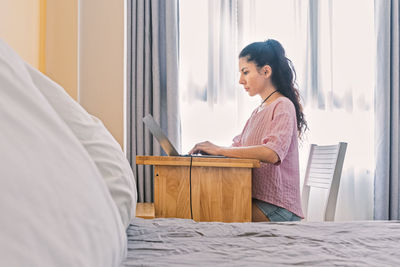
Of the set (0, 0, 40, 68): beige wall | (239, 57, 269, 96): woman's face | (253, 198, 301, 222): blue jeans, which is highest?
(0, 0, 40, 68): beige wall

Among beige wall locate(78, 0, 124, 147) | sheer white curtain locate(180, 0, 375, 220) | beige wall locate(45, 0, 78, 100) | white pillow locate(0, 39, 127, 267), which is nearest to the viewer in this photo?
white pillow locate(0, 39, 127, 267)

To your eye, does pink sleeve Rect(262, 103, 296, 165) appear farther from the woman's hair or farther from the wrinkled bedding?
the wrinkled bedding

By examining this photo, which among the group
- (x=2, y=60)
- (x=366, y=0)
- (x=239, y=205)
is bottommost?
(x=239, y=205)

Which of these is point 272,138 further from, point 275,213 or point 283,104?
point 275,213

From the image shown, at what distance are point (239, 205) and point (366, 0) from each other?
2.31m

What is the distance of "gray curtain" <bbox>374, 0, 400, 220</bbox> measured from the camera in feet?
9.24

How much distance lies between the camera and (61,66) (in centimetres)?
239

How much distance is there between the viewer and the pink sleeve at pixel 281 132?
155cm

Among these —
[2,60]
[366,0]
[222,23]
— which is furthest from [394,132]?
[2,60]

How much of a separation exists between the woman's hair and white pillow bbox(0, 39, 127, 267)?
1499 mm

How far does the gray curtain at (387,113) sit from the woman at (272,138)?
130 cm

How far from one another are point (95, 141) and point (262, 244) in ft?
1.20

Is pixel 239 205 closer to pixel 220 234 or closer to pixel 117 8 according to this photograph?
pixel 220 234

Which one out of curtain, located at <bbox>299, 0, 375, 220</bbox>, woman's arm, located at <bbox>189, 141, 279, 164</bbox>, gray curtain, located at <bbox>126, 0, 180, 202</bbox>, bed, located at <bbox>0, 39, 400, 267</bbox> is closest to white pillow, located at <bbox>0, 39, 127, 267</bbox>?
bed, located at <bbox>0, 39, 400, 267</bbox>
